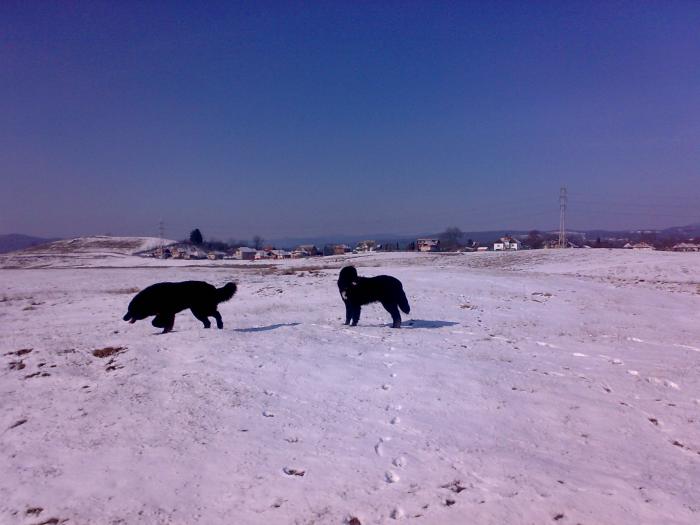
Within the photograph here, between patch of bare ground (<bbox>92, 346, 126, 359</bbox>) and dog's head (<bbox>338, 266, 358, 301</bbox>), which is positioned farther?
dog's head (<bbox>338, 266, 358, 301</bbox>)

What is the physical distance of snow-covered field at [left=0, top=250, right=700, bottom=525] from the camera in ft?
15.5

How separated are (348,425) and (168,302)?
7.31 meters

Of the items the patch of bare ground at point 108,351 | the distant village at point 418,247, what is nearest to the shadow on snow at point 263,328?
the patch of bare ground at point 108,351

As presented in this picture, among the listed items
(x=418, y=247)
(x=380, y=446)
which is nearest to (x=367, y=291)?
(x=380, y=446)

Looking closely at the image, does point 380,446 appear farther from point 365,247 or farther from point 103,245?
point 103,245

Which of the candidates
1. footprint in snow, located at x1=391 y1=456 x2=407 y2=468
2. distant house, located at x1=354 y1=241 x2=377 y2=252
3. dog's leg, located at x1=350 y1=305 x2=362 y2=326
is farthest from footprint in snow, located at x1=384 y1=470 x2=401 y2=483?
distant house, located at x1=354 y1=241 x2=377 y2=252

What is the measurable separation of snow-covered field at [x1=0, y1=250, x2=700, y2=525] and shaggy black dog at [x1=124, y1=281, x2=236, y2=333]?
1.74 ft

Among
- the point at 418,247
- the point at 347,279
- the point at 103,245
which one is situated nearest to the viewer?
→ the point at 347,279

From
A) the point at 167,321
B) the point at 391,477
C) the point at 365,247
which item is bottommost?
the point at 391,477

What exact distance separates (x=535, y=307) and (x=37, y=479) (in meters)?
17.0

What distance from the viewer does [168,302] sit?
11.9 metres

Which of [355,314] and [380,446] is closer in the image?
[380,446]

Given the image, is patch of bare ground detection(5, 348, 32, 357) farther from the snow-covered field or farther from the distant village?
the distant village

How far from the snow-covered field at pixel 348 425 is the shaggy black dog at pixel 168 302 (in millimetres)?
531
